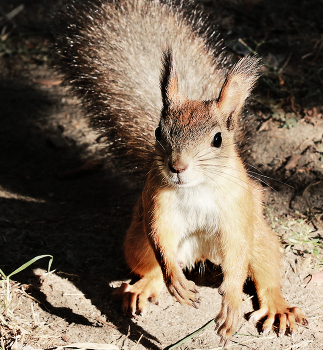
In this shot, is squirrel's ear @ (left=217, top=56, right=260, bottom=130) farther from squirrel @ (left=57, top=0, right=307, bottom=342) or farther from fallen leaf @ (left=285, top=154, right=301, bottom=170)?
fallen leaf @ (left=285, top=154, right=301, bottom=170)

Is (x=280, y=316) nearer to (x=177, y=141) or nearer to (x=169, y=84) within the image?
(x=177, y=141)

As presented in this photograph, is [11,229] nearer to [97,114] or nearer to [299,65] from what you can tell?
[97,114]

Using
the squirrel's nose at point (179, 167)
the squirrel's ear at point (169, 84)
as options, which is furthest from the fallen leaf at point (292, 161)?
the squirrel's nose at point (179, 167)

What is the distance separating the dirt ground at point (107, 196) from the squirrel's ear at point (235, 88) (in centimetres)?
38

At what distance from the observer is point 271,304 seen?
2.26m

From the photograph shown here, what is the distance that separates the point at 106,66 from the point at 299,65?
1980mm

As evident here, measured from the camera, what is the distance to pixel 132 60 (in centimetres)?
274

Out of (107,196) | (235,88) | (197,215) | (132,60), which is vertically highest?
(235,88)

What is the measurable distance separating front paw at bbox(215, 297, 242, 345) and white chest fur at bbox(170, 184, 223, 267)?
0.28 meters

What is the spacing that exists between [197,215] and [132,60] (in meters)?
1.19

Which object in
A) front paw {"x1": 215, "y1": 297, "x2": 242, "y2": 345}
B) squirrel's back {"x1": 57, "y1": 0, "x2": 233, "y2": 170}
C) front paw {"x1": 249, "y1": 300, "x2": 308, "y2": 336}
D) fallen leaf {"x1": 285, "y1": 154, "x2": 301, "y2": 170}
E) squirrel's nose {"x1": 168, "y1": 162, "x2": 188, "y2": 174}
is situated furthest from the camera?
fallen leaf {"x1": 285, "y1": 154, "x2": 301, "y2": 170}

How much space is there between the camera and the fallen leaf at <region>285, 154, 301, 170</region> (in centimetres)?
312

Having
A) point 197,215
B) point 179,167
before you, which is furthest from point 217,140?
point 197,215

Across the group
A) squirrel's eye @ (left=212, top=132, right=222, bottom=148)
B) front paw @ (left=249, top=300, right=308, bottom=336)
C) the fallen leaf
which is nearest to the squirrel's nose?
squirrel's eye @ (left=212, top=132, right=222, bottom=148)
